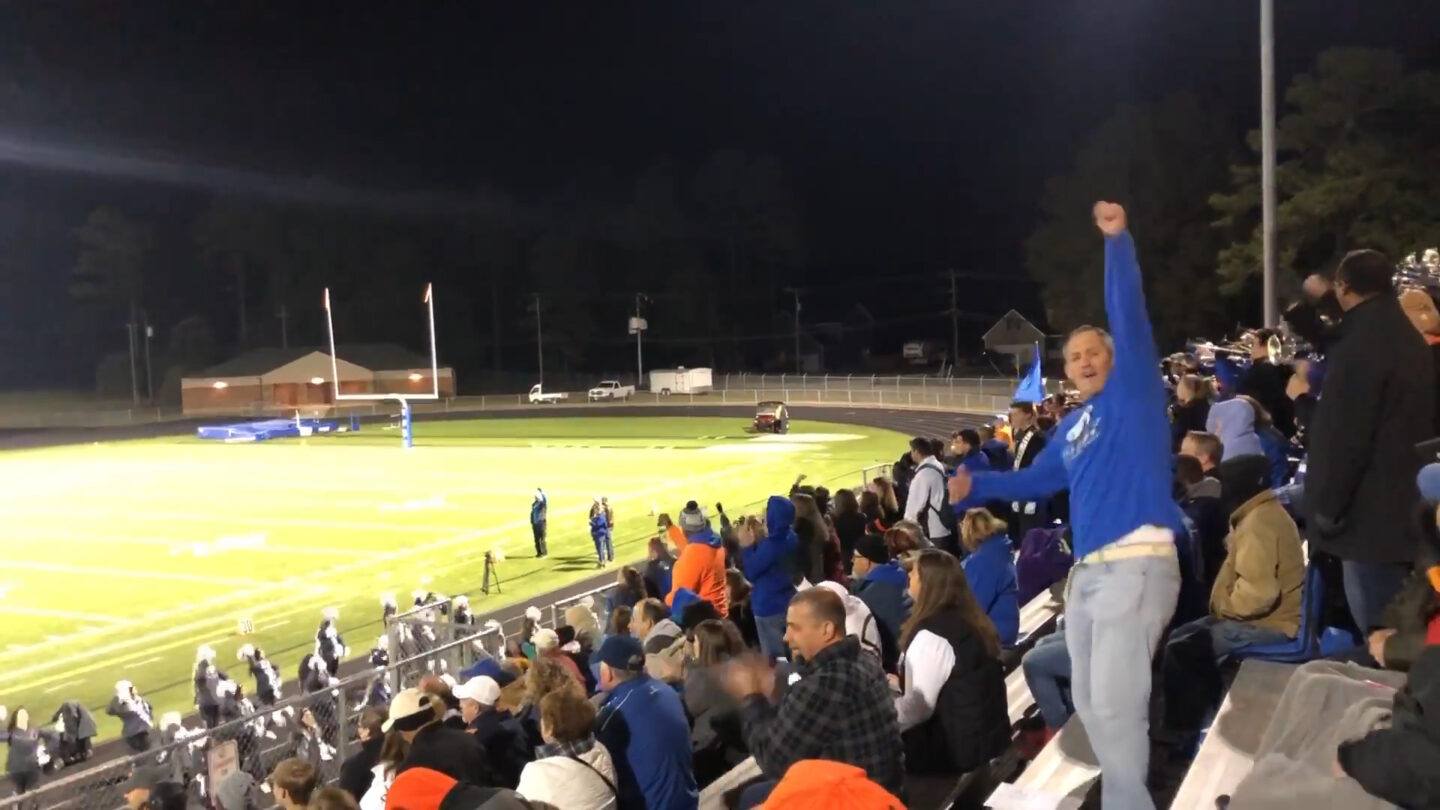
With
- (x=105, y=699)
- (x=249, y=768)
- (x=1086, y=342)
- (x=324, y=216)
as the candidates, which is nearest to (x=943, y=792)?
(x=1086, y=342)

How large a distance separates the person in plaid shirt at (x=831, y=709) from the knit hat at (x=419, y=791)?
1.22 metres

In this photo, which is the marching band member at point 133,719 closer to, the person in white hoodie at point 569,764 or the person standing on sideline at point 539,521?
the person in white hoodie at point 569,764

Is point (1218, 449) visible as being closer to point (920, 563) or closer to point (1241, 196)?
point (920, 563)

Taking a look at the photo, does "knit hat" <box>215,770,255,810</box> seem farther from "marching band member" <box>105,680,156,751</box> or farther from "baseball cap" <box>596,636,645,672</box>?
"marching band member" <box>105,680,156,751</box>

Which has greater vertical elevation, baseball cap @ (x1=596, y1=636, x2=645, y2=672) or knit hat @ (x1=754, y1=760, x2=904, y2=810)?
knit hat @ (x1=754, y1=760, x2=904, y2=810)

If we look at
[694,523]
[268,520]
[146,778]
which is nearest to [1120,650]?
[146,778]

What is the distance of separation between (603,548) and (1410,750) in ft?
59.1

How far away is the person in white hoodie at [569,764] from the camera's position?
14.3 feet

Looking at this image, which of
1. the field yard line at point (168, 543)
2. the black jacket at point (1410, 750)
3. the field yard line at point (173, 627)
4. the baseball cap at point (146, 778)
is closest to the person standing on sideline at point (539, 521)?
the field yard line at point (173, 627)

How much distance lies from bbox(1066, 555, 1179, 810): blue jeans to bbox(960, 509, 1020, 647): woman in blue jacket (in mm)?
2407

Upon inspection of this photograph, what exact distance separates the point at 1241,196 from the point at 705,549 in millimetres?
34311

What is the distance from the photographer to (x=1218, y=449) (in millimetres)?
6148

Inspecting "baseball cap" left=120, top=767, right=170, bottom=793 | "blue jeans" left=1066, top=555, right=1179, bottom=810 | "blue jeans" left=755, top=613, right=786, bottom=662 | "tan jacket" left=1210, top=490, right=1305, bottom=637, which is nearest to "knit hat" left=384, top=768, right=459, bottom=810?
"blue jeans" left=1066, top=555, right=1179, bottom=810

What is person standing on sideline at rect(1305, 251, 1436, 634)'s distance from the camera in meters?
3.77
